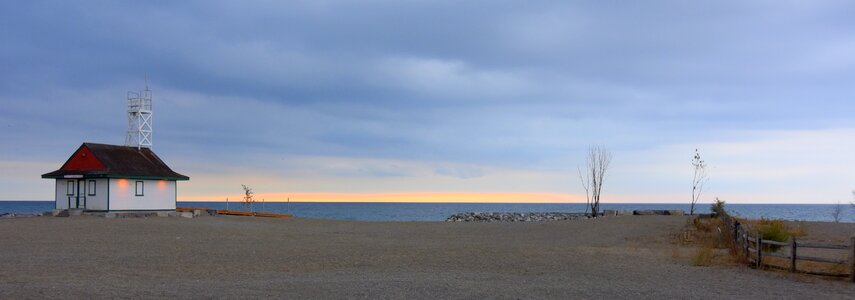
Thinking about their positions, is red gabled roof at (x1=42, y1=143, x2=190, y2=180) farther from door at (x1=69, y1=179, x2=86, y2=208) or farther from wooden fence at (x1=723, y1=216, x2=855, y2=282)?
wooden fence at (x1=723, y1=216, x2=855, y2=282)

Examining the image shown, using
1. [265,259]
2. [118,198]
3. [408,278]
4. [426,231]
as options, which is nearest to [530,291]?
[408,278]

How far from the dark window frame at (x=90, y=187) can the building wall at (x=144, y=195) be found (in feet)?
3.97

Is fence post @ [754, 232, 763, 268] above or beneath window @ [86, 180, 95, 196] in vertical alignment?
beneath

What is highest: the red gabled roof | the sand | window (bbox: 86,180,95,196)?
the red gabled roof

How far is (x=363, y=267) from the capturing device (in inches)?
721

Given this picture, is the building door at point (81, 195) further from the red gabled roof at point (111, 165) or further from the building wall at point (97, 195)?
the red gabled roof at point (111, 165)

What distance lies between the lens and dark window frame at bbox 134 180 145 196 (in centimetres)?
4247

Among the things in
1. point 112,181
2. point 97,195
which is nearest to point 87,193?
point 97,195

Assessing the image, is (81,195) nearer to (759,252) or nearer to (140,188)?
(140,188)

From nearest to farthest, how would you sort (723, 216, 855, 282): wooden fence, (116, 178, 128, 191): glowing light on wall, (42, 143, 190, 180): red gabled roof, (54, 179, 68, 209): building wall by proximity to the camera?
(723, 216, 855, 282): wooden fence, (42, 143, 190, 180): red gabled roof, (116, 178, 128, 191): glowing light on wall, (54, 179, 68, 209): building wall

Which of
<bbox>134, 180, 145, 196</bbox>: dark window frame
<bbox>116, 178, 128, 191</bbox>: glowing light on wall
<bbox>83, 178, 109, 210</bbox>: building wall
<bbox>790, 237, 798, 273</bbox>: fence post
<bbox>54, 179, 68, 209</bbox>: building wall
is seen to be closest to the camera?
<bbox>790, 237, 798, 273</bbox>: fence post

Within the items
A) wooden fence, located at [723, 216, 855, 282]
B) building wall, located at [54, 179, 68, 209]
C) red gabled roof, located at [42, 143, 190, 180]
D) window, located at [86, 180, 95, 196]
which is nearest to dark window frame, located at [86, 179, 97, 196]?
window, located at [86, 180, 95, 196]

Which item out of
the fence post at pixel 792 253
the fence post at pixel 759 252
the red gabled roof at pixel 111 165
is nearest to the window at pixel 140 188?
→ the red gabled roof at pixel 111 165

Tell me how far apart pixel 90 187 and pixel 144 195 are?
9.34 feet
